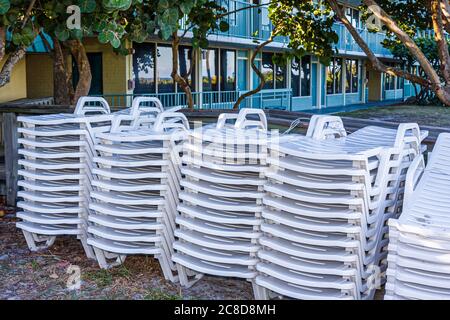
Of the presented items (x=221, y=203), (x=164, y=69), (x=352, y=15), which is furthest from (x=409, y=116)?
(x=221, y=203)

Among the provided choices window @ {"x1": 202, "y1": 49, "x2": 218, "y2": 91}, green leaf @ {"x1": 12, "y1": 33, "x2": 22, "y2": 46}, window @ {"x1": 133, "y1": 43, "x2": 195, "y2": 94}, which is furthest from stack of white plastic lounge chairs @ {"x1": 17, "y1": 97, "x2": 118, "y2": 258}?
window @ {"x1": 202, "y1": 49, "x2": 218, "y2": 91}

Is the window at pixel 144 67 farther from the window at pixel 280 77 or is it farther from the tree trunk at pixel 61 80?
the window at pixel 280 77

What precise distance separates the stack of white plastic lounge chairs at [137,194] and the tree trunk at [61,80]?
6.06m

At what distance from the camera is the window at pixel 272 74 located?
24641 millimetres

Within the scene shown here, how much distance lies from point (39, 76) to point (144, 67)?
2.98 m

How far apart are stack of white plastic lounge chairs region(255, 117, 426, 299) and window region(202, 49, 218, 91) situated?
618 inches

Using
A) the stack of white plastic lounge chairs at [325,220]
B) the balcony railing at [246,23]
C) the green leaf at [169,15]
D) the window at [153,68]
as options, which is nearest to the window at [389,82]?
the balcony railing at [246,23]

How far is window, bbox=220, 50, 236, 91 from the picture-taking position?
2106cm

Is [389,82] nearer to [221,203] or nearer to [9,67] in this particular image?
[9,67]

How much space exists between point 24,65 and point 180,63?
477cm

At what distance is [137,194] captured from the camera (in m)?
5.18

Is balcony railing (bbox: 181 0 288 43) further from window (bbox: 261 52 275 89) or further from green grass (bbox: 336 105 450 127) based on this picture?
green grass (bbox: 336 105 450 127)

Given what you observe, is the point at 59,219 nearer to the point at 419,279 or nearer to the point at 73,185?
the point at 73,185

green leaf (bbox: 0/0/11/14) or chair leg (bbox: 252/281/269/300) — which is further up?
green leaf (bbox: 0/0/11/14)
